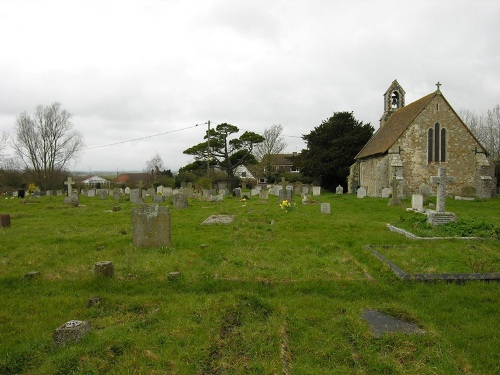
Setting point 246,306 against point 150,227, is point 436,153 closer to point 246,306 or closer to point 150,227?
point 150,227

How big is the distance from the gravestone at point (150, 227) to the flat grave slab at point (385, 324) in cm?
505

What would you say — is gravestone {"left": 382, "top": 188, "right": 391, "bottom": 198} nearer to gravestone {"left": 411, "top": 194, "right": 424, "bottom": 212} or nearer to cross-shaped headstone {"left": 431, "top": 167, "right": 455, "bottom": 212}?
gravestone {"left": 411, "top": 194, "right": 424, "bottom": 212}

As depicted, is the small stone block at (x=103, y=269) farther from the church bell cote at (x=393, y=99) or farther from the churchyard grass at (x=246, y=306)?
the church bell cote at (x=393, y=99)

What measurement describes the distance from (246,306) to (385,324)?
5.71 ft

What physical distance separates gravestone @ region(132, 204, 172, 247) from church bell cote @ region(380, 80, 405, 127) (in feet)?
85.4

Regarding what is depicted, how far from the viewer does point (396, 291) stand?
17.8ft

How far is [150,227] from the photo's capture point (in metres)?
8.09

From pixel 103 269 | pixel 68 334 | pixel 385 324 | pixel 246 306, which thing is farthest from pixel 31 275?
pixel 385 324

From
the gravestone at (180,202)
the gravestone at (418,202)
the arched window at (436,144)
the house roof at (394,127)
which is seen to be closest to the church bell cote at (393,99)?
the house roof at (394,127)

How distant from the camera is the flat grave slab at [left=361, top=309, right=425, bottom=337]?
13.0ft

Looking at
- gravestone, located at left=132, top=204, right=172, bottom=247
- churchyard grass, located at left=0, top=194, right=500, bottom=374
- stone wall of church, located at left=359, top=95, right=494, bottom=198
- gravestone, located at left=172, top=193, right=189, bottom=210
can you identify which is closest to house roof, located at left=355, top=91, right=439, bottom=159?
stone wall of church, located at left=359, top=95, right=494, bottom=198

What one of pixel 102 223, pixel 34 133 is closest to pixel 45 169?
pixel 34 133

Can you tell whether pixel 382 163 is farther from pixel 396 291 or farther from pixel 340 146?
pixel 396 291

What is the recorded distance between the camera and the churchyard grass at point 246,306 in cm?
337
